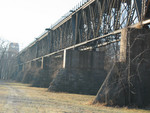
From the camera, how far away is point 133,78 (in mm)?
15812

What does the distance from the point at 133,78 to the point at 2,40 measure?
66344mm

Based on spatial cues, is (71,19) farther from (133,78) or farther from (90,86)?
(133,78)

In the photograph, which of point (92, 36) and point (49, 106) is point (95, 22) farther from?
point (49, 106)

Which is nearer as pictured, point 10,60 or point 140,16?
point 140,16

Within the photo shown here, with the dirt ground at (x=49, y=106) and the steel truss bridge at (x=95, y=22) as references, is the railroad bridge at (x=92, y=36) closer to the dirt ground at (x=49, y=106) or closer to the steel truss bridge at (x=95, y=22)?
the steel truss bridge at (x=95, y=22)

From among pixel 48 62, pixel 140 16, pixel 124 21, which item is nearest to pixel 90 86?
pixel 124 21

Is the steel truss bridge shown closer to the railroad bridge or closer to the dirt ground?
the railroad bridge

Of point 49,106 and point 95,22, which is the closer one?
point 49,106

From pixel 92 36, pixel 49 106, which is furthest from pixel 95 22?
pixel 49 106

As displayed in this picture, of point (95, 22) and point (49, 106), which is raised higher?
point (95, 22)

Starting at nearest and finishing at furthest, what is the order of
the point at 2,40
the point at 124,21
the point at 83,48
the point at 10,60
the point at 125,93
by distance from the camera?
the point at 125,93 < the point at 124,21 < the point at 83,48 < the point at 2,40 < the point at 10,60

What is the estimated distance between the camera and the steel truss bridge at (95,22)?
1769cm

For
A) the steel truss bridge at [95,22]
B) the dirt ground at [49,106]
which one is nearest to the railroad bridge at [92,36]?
the steel truss bridge at [95,22]

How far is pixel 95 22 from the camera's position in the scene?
83.3 ft
